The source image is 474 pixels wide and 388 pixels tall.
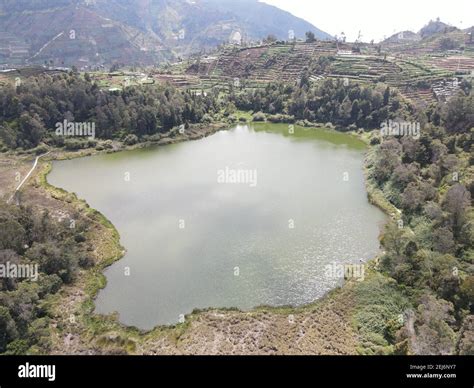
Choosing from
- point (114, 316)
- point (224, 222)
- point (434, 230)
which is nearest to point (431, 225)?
point (434, 230)

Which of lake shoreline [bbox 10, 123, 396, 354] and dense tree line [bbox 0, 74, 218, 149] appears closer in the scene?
lake shoreline [bbox 10, 123, 396, 354]

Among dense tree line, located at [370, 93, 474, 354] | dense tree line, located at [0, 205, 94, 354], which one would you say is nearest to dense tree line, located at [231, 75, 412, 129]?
dense tree line, located at [370, 93, 474, 354]

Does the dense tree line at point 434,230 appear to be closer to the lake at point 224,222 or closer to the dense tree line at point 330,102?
the lake at point 224,222

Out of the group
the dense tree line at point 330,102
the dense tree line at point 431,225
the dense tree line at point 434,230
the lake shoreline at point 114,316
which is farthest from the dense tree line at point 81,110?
the dense tree line at point 434,230

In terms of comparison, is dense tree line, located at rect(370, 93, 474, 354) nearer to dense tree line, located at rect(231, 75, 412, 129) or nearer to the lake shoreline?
the lake shoreline

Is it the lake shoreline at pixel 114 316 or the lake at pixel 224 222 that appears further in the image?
the lake at pixel 224 222

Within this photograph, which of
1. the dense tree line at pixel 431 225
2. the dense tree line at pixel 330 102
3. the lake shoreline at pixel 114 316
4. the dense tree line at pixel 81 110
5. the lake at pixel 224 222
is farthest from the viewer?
the dense tree line at pixel 330 102
